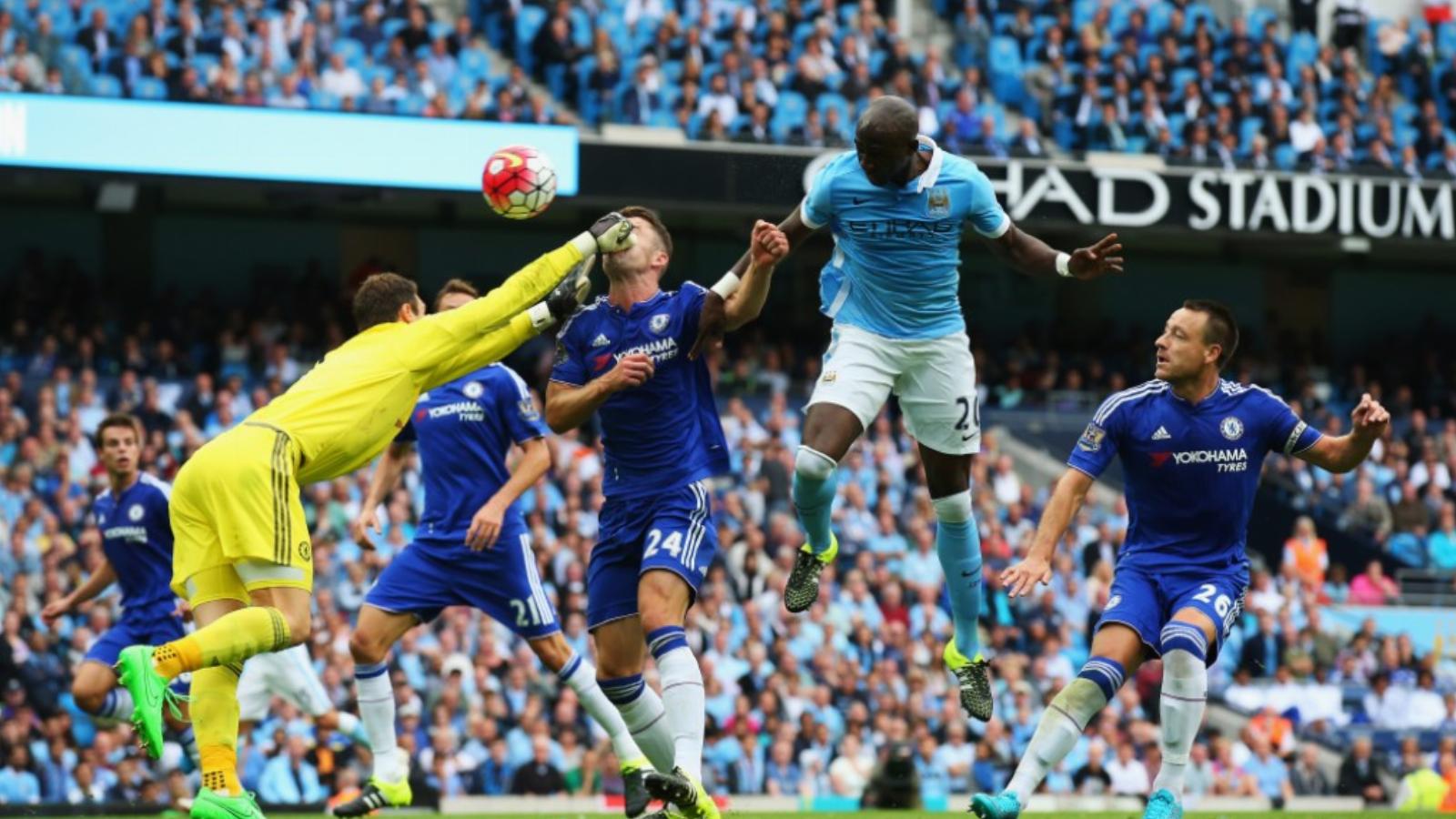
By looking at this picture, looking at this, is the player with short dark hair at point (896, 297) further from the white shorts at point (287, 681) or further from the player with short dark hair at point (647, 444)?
the white shorts at point (287, 681)

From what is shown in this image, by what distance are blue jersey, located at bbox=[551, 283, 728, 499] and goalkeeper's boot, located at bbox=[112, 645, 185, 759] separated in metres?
A: 2.48

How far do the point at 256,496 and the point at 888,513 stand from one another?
1352cm

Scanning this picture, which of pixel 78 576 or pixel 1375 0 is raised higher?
pixel 1375 0

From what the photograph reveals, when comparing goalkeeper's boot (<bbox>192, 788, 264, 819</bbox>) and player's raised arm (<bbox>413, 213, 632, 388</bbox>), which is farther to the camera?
player's raised arm (<bbox>413, 213, 632, 388</bbox>)

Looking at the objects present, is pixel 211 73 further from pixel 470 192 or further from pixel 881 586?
pixel 881 586

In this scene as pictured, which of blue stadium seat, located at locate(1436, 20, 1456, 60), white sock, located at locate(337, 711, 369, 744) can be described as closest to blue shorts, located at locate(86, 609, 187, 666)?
white sock, located at locate(337, 711, 369, 744)

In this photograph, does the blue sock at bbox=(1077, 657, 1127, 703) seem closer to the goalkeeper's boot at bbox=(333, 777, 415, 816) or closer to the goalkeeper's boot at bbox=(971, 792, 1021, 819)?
the goalkeeper's boot at bbox=(971, 792, 1021, 819)

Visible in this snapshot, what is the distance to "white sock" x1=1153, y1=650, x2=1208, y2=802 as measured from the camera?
→ 9992mm

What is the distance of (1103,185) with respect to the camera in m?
24.9

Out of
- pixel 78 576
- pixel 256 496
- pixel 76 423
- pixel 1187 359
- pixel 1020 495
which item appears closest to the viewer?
pixel 256 496

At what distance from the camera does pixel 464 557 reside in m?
11.7

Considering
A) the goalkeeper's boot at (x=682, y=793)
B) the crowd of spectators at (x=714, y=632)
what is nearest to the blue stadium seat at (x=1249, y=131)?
the crowd of spectators at (x=714, y=632)

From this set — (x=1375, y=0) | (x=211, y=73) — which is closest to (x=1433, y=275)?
(x=1375, y=0)

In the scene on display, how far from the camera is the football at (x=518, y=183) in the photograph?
1067cm
